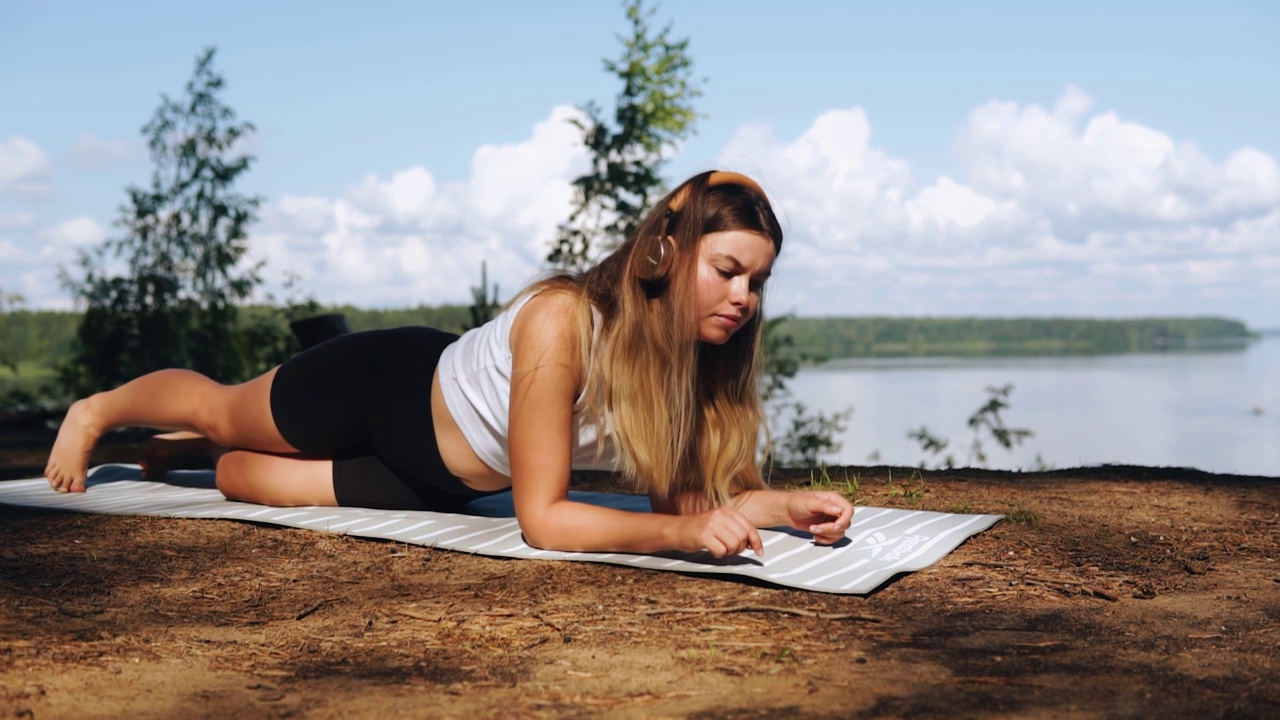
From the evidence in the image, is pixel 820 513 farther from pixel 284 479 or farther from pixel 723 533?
pixel 284 479

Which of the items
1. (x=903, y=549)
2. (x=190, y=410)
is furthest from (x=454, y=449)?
(x=903, y=549)

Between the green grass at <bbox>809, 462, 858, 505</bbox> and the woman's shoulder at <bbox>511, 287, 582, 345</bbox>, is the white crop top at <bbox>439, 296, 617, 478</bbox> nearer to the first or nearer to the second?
the woman's shoulder at <bbox>511, 287, 582, 345</bbox>

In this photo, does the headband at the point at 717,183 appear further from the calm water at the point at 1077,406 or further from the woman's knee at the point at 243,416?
the calm water at the point at 1077,406

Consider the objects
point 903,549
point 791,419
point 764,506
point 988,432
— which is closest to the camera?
point 903,549

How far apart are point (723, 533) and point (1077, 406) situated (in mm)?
13579

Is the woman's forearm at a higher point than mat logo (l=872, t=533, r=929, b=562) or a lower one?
higher

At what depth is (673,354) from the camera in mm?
2600

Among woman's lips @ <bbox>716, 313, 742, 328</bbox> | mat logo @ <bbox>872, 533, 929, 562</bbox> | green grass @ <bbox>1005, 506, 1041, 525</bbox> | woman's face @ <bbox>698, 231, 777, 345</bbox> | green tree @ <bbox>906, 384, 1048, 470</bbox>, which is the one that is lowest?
mat logo @ <bbox>872, 533, 929, 562</bbox>

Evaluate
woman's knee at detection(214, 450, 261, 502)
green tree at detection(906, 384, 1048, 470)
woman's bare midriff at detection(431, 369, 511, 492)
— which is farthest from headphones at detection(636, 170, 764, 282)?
green tree at detection(906, 384, 1048, 470)

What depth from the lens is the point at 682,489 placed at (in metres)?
2.93

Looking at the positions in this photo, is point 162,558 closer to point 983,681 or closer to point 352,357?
point 352,357

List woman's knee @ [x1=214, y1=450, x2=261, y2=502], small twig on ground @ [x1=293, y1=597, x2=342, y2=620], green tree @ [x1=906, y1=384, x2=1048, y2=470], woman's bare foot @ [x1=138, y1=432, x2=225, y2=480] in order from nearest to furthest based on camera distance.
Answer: small twig on ground @ [x1=293, y1=597, x2=342, y2=620]
woman's knee @ [x1=214, y1=450, x2=261, y2=502]
woman's bare foot @ [x1=138, y1=432, x2=225, y2=480]
green tree @ [x1=906, y1=384, x2=1048, y2=470]

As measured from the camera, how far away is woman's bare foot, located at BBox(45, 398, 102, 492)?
3.61 meters

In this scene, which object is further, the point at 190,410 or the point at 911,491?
the point at 911,491
